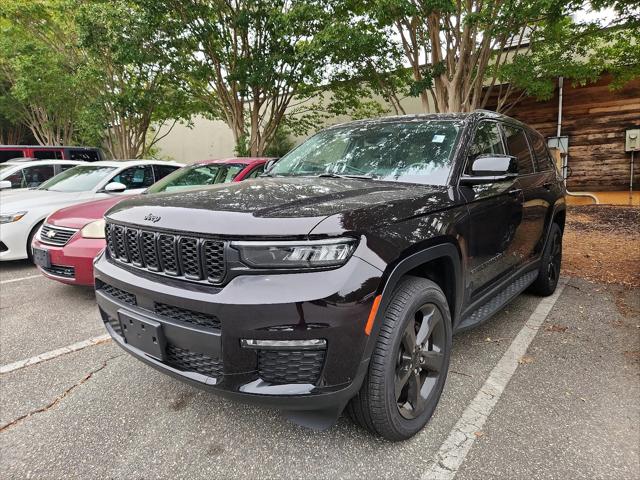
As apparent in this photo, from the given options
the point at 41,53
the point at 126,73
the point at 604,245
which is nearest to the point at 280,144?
the point at 126,73

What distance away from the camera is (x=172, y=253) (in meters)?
1.93

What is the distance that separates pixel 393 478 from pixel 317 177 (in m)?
1.84

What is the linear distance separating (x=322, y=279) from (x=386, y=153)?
146 centimetres

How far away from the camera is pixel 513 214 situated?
3.10 metres

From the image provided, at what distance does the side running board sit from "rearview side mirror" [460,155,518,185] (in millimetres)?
878

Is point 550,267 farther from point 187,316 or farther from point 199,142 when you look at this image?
point 199,142

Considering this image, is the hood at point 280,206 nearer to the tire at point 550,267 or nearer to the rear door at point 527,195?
the rear door at point 527,195

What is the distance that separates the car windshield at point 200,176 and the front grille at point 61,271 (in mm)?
1560

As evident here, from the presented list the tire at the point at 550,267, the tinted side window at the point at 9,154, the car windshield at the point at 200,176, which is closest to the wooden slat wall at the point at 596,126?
the tire at the point at 550,267

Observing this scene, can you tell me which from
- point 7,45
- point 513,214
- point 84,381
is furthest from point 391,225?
point 7,45

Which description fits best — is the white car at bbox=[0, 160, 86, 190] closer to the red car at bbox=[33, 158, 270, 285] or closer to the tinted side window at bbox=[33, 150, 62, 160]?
the tinted side window at bbox=[33, 150, 62, 160]

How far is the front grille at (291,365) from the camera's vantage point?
5.56ft

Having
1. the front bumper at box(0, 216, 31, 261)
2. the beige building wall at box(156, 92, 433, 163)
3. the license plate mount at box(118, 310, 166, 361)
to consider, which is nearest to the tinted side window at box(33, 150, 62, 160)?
the front bumper at box(0, 216, 31, 261)


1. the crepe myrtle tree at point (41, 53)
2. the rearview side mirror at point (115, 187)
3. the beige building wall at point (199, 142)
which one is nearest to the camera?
the rearview side mirror at point (115, 187)
